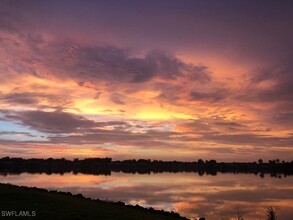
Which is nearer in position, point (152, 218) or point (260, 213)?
point (152, 218)

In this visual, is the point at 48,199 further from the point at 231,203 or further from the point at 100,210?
the point at 231,203

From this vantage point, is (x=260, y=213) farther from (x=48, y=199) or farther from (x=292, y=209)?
(x=48, y=199)

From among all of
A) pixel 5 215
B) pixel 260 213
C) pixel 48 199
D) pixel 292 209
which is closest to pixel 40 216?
pixel 5 215

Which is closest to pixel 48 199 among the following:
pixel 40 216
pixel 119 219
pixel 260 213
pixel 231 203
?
pixel 40 216

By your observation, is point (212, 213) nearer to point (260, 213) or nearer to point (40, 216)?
point (260, 213)

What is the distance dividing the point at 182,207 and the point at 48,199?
2380 cm

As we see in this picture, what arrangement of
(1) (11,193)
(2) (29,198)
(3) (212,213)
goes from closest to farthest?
(2) (29,198), (1) (11,193), (3) (212,213)

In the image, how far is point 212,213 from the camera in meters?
45.0

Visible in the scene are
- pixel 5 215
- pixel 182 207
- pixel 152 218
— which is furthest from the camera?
pixel 182 207

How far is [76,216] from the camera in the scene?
951 inches

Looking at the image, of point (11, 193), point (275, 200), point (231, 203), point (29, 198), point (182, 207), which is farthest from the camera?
point (275, 200)

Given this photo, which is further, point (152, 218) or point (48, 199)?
point (48, 199)

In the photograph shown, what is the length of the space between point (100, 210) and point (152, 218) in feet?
12.7

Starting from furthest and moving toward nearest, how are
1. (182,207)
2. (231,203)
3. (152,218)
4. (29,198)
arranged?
(231,203) < (182,207) < (29,198) < (152,218)
